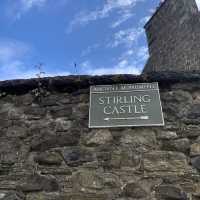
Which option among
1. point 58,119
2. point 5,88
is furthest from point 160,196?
point 5,88

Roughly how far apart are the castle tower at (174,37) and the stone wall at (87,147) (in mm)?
3111

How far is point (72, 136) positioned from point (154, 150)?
0.73m

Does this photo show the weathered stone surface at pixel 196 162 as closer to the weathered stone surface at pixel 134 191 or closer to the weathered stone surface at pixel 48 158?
the weathered stone surface at pixel 134 191

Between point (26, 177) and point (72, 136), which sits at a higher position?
point (72, 136)

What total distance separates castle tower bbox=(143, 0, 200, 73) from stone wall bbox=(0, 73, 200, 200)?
10.2ft

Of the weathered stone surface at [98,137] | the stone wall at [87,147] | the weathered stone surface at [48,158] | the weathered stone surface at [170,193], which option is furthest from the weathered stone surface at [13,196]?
the weathered stone surface at [170,193]

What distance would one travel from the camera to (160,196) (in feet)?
9.66

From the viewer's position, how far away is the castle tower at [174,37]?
6.74 m

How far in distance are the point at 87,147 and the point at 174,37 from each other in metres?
4.62

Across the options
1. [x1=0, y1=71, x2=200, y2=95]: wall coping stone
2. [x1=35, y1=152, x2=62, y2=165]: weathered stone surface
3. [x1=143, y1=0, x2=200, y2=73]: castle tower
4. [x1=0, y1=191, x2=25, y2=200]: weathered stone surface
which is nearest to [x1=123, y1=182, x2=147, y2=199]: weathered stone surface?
[x1=35, y1=152, x2=62, y2=165]: weathered stone surface

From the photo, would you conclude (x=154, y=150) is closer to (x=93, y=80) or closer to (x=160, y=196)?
(x=160, y=196)

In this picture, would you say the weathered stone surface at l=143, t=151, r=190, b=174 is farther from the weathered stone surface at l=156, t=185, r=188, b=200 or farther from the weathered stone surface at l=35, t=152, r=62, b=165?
the weathered stone surface at l=35, t=152, r=62, b=165

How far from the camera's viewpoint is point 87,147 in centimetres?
329

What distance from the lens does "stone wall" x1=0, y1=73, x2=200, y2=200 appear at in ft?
9.89
